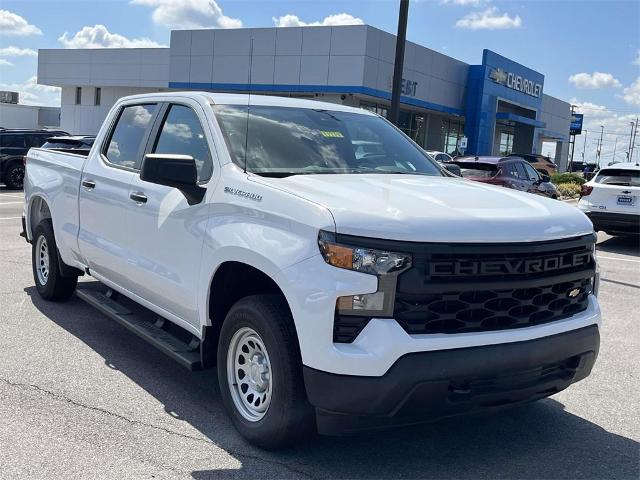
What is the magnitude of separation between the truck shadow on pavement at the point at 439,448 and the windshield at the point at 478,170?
1064 centimetres

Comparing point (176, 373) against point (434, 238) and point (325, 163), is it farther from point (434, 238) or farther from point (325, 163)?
point (434, 238)

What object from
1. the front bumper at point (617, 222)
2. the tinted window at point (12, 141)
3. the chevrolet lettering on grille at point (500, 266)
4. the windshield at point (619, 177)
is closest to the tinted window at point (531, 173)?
the windshield at point (619, 177)

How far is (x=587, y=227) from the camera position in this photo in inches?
149

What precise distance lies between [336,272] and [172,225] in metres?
1.59

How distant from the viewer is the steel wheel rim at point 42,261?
6.74 meters

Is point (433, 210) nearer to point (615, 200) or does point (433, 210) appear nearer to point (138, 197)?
point (138, 197)

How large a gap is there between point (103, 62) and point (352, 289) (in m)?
48.4

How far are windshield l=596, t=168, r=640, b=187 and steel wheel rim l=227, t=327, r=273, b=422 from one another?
11294 mm

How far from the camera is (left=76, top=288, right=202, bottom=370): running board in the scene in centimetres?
421

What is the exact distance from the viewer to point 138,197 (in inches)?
185

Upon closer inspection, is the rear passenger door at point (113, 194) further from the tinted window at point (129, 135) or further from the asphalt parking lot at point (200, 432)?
the asphalt parking lot at point (200, 432)

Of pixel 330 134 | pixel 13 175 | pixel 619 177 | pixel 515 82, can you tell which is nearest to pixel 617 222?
pixel 619 177

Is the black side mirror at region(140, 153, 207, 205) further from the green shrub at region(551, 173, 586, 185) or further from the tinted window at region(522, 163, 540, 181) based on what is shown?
the green shrub at region(551, 173, 586, 185)

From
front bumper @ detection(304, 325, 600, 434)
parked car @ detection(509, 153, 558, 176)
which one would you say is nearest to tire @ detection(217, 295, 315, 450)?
front bumper @ detection(304, 325, 600, 434)
